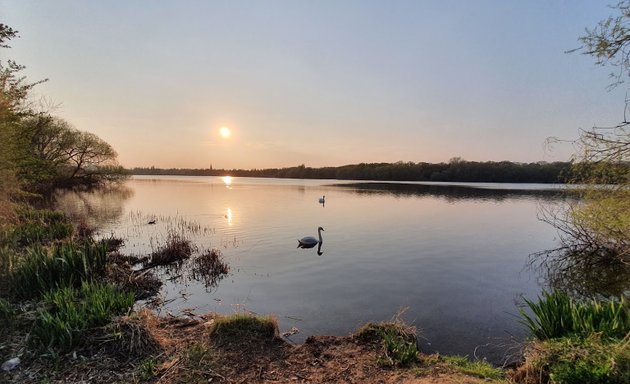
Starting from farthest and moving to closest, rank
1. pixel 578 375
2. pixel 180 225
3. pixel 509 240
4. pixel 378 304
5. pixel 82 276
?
1. pixel 180 225
2. pixel 509 240
3. pixel 378 304
4. pixel 82 276
5. pixel 578 375

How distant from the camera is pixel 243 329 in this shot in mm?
5430

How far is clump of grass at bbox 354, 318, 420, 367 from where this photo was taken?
15.3 ft

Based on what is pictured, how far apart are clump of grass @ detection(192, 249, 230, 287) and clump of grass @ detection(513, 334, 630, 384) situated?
8363mm

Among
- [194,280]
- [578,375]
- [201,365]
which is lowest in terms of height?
[194,280]

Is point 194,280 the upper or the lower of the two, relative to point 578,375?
lower

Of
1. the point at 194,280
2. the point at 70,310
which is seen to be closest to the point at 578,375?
the point at 70,310

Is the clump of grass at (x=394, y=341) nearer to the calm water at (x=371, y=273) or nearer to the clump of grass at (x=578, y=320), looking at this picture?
the calm water at (x=371, y=273)

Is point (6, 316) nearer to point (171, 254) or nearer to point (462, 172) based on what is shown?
point (171, 254)

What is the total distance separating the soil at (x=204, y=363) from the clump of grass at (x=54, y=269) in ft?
7.56

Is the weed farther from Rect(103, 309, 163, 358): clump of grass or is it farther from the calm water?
the calm water

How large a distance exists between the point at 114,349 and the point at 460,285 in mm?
9338

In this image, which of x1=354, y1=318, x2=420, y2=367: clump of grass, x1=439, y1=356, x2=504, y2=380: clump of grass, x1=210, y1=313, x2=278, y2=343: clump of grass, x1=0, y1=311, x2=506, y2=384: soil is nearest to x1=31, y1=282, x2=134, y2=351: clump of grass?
x1=0, y1=311, x2=506, y2=384: soil

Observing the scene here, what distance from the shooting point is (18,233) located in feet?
35.6

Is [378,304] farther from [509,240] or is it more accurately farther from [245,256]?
[509,240]
